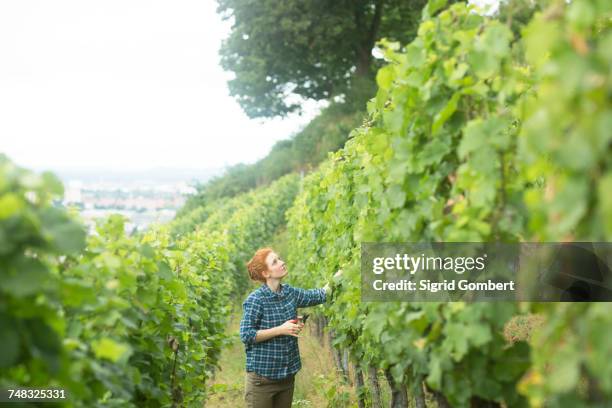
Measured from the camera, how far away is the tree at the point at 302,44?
76.4 ft

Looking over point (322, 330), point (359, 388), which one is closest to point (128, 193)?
point (322, 330)

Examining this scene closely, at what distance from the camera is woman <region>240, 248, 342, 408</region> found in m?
4.34

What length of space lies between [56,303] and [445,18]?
1912 mm

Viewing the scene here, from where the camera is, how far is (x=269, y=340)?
4398 mm

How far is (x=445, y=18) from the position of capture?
2.64 meters

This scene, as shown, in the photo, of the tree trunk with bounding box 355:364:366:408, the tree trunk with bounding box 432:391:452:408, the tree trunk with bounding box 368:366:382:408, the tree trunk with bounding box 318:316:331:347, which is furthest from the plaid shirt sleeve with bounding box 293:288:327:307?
the tree trunk with bounding box 318:316:331:347

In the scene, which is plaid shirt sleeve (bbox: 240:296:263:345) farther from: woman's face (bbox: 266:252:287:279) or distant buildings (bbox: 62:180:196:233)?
distant buildings (bbox: 62:180:196:233)

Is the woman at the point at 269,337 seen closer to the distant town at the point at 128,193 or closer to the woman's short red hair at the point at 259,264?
the woman's short red hair at the point at 259,264

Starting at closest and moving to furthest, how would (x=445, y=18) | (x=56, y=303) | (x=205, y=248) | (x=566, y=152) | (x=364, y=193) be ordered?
(x=566, y=152) < (x=56, y=303) < (x=445, y=18) < (x=364, y=193) < (x=205, y=248)

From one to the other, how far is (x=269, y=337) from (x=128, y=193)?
6589mm

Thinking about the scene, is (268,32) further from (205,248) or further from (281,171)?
(205,248)

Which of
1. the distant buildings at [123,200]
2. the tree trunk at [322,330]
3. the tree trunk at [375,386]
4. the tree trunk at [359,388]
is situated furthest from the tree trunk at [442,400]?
the tree trunk at [322,330]

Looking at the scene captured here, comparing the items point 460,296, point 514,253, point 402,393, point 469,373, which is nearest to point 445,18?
point 514,253

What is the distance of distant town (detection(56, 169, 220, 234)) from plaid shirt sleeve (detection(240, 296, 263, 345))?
0.93 metres
